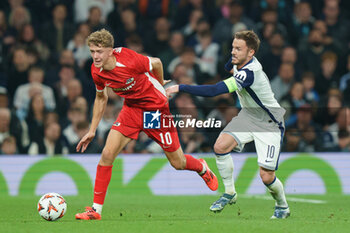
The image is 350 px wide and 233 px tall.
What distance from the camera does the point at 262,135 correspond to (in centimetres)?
753

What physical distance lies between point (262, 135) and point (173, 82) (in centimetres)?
516

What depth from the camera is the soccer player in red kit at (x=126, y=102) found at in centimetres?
711

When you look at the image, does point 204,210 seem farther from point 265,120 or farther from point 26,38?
point 26,38

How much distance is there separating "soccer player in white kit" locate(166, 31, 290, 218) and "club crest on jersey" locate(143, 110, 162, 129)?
2.31ft

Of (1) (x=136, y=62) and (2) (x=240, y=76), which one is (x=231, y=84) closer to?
(2) (x=240, y=76)

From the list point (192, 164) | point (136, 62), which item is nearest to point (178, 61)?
point (192, 164)

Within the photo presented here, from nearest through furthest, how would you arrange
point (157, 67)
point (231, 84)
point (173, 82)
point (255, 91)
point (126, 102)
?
point (231, 84) < point (255, 91) < point (157, 67) < point (126, 102) < point (173, 82)

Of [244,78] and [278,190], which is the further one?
[278,190]

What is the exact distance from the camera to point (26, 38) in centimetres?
1294

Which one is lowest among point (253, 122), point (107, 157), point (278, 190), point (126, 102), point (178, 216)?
point (178, 216)

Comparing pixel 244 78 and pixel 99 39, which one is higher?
pixel 99 39

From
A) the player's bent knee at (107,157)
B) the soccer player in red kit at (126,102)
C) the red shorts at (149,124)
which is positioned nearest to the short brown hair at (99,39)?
the soccer player in red kit at (126,102)

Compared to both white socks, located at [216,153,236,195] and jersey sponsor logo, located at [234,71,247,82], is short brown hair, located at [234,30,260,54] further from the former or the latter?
white socks, located at [216,153,236,195]

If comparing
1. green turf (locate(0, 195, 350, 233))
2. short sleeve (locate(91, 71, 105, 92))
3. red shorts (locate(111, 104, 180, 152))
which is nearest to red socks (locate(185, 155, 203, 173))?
red shorts (locate(111, 104, 180, 152))
